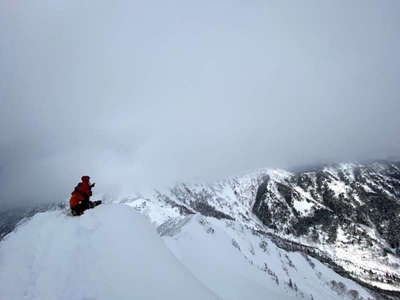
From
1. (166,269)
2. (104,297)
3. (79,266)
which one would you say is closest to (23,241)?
(79,266)

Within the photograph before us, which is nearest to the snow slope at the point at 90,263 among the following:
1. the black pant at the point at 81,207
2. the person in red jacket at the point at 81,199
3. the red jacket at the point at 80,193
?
the black pant at the point at 81,207

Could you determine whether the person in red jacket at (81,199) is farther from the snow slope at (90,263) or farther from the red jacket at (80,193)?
the snow slope at (90,263)

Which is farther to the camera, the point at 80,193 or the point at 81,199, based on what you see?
the point at 80,193

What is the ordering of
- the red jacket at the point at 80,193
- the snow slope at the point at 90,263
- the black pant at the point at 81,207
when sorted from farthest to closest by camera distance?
the red jacket at the point at 80,193 < the black pant at the point at 81,207 < the snow slope at the point at 90,263

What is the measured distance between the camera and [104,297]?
34.6ft

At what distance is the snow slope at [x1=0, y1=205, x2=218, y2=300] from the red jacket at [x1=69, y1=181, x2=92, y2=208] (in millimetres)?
1594

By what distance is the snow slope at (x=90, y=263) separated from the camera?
11.0 metres

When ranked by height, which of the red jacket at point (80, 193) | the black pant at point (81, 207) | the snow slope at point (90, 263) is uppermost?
the red jacket at point (80, 193)

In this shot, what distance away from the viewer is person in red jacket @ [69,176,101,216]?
16.5 metres

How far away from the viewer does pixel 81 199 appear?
17562mm

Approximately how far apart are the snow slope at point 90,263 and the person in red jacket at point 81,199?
3.33 feet

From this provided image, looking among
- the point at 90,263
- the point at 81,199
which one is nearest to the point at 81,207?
the point at 81,199

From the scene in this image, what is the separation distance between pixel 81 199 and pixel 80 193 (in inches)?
17.5

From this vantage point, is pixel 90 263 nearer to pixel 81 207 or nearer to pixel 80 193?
pixel 81 207
